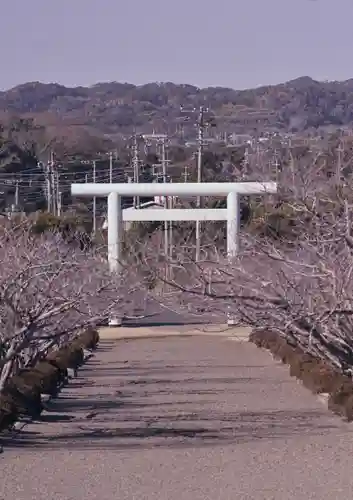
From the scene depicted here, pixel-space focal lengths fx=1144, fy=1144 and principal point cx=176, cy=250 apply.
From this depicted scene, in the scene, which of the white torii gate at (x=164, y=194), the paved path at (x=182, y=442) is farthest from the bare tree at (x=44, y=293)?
the white torii gate at (x=164, y=194)

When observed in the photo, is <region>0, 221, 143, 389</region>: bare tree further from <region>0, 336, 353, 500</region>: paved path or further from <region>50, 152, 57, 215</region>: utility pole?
<region>50, 152, 57, 215</region>: utility pole

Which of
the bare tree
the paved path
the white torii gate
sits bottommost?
the paved path

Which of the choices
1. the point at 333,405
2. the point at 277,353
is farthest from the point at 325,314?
the point at 277,353

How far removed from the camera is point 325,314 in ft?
48.3

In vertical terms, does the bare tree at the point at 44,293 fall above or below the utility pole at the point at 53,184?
above

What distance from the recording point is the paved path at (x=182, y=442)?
1540 centimetres

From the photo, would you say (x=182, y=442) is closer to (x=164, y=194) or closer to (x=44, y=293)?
(x=44, y=293)

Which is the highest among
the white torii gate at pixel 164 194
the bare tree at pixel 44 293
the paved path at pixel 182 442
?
the bare tree at pixel 44 293

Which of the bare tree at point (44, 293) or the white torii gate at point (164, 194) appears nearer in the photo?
the bare tree at point (44, 293)

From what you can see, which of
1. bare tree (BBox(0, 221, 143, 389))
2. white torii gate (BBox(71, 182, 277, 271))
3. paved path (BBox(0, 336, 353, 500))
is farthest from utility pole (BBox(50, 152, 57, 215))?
bare tree (BBox(0, 221, 143, 389))

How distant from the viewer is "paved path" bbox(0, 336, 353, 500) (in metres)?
15.4

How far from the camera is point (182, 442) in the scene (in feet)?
66.8

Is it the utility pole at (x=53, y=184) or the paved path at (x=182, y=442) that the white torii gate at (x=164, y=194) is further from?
the utility pole at (x=53, y=184)

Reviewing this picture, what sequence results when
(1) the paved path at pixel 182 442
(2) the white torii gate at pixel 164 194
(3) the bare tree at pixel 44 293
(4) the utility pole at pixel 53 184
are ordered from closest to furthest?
(1) the paved path at pixel 182 442 → (3) the bare tree at pixel 44 293 → (2) the white torii gate at pixel 164 194 → (4) the utility pole at pixel 53 184
